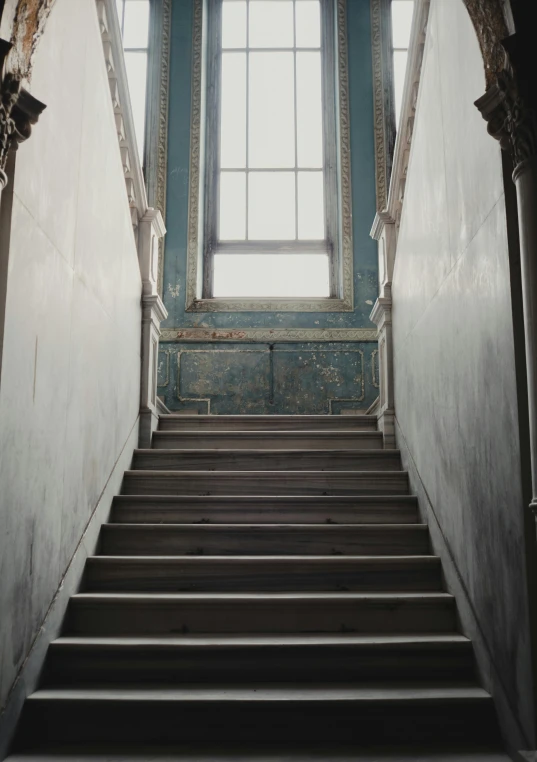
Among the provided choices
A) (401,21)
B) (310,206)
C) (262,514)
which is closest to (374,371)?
(310,206)

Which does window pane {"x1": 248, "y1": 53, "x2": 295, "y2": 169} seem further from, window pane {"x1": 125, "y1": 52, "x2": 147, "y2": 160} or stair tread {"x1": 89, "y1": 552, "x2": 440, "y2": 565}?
stair tread {"x1": 89, "y1": 552, "x2": 440, "y2": 565}

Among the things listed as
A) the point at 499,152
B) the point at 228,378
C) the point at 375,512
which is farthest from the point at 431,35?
the point at 228,378

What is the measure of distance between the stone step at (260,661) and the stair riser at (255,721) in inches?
8.7

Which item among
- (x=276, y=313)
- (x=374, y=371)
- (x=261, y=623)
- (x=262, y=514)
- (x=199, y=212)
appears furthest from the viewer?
(x=199, y=212)

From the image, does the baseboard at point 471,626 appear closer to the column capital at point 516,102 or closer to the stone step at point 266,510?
the stone step at point 266,510

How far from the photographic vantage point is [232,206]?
25.3ft

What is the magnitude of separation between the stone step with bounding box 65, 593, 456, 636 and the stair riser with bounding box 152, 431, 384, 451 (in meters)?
1.79

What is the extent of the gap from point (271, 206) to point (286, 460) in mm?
3763

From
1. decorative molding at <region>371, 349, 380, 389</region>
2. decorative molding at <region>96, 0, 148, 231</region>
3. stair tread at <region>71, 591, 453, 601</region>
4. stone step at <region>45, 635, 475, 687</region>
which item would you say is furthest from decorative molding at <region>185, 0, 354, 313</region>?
stone step at <region>45, 635, 475, 687</region>

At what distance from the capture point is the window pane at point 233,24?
7949 millimetres

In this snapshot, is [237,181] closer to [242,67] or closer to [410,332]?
[242,67]

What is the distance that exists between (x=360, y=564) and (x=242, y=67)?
19.7ft

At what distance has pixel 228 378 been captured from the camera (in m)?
7.06

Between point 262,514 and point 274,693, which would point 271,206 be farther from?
point 274,693
